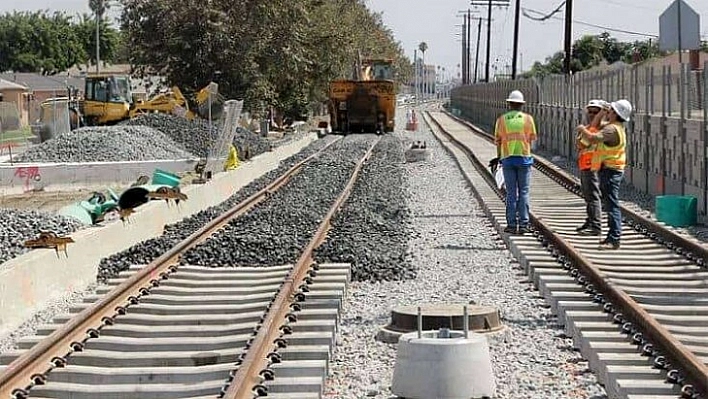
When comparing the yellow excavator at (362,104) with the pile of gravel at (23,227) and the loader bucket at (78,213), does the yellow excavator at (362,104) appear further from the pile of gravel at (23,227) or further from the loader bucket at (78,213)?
the pile of gravel at (23,227)

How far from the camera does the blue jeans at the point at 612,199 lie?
1493 centimetres

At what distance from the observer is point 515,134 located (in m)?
15.9

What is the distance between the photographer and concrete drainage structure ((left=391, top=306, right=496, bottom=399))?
7383 mm

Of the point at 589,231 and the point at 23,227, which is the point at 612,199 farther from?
the point at 23,227

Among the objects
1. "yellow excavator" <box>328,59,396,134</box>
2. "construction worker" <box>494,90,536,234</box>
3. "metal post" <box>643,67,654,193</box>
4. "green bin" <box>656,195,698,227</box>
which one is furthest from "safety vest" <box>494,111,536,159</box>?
"yellow excavator" <box>328,59,396,134</box>

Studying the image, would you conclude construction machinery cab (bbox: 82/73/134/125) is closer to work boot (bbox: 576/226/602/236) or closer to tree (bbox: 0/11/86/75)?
work boot (bbox: 576/226/602/236)

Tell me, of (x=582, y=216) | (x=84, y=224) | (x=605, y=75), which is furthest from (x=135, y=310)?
Result: (x=605, y=75)

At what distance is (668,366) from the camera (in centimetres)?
820

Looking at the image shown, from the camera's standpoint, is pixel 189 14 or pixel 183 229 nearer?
pixel 183 229

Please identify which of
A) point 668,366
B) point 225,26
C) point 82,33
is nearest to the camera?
point 668,366

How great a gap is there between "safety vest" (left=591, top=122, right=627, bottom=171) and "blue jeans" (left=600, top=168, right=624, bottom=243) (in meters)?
0.07

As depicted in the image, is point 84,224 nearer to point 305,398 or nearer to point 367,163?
point 305,398

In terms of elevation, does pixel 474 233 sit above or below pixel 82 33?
below

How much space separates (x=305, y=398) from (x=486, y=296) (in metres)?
4.57
